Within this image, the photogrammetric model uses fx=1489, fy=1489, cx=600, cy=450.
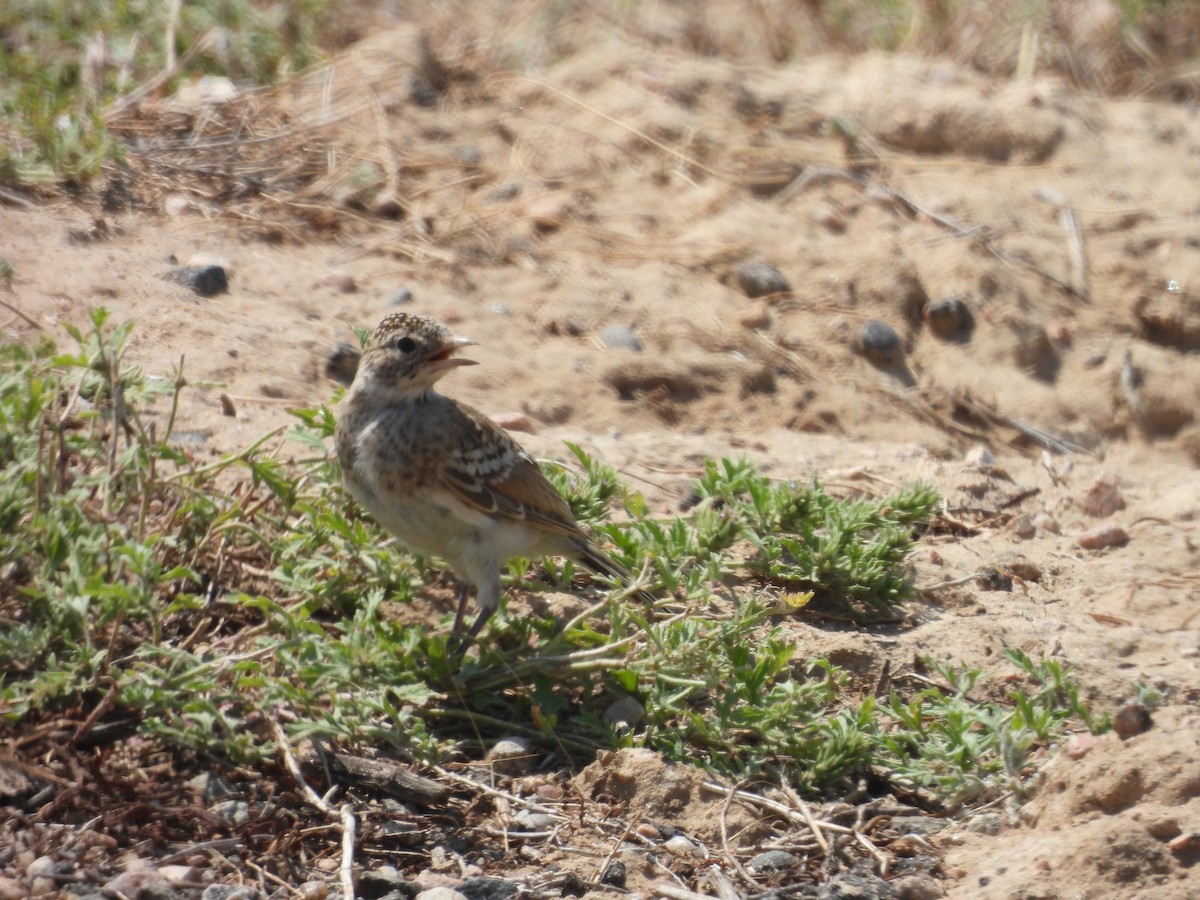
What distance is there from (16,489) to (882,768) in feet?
9.45

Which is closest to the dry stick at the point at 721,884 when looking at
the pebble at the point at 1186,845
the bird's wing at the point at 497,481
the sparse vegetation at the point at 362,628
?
the sparse vegetation at the point at 362,628

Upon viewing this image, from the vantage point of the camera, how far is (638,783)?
4516mm

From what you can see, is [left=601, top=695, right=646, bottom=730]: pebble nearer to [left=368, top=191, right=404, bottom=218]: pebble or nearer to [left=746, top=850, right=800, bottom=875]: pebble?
[left=746, top=850, right=800, bottom=875]: pebble

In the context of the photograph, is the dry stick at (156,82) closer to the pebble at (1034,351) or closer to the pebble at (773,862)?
the pebble at (1034,351)

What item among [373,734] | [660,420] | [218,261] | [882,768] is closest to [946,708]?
[882,768]

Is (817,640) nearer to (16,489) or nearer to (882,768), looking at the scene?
(882,768)

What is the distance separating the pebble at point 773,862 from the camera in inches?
167

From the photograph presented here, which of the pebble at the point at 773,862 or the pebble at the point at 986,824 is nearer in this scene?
the pebble at the point at 773,862

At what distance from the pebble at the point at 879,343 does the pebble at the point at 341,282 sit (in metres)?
2.64

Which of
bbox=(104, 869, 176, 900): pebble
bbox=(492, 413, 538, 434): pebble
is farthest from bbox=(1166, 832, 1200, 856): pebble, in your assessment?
bbox=(492, 413, 538, 434): pebble

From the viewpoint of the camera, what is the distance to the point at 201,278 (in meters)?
6.71

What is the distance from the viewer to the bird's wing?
511 cm

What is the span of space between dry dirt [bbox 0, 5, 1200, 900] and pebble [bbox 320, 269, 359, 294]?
1.0 inches

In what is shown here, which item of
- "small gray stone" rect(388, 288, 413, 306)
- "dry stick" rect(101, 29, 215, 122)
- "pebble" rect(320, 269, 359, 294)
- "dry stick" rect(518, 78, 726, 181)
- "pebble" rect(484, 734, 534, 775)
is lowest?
"pebble" rect(484, 734, 534, 775)
